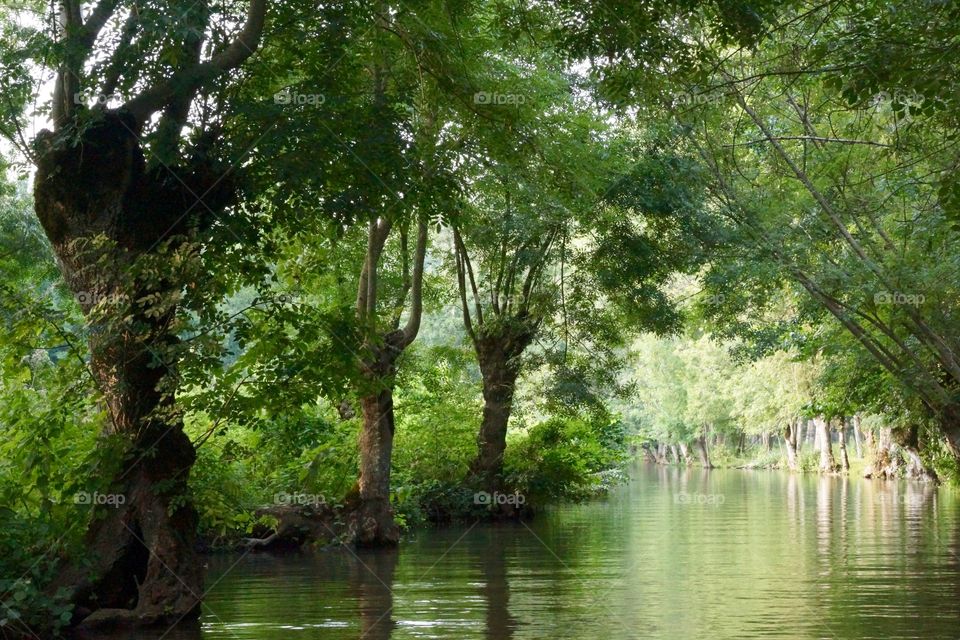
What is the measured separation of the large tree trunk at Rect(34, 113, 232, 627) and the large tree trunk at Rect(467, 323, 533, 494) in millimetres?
14594

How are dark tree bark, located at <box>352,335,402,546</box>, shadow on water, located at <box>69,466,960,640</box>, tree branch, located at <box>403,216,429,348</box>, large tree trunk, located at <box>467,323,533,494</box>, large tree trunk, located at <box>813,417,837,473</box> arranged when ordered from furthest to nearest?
1. large tree trunk, located at <box>813,417,837,473</box>
2. large tree trunk, located at <box>467,323,533,494</box>
3. dark tree bark, located at <box>352,335,402,546</box>
4. tree branch, located at <box>403,216,429,348</box>
5. shadow on water, located at <box>69,466,960,640</box>

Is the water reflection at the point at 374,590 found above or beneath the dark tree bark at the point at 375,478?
beneath

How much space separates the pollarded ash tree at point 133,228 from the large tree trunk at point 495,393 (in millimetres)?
14496

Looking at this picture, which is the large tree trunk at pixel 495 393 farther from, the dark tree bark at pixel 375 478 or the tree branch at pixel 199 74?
the tree branch at pixel 199 74

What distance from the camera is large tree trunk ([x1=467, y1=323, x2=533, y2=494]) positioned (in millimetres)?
25969

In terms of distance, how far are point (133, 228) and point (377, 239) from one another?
26.6ft

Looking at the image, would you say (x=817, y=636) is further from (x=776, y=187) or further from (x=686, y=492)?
(x=686, y=492)

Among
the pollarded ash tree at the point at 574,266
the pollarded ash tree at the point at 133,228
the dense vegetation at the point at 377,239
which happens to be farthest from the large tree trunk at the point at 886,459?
the pollarded ash tree at the point at 133,228

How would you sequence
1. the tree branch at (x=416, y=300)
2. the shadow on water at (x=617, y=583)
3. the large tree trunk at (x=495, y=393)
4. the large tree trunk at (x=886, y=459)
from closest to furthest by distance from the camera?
the shadow on water at (x=617, y=583) < the tree branch at (x=416, y=300) < the large tree trunk at (x=495, y=393) < the large tree trunk at (x=886, y=459)

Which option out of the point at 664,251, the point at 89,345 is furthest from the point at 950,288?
the point at 89,345

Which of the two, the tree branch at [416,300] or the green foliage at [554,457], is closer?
the tree branch at [416,300]

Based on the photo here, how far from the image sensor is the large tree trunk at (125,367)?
11.1m

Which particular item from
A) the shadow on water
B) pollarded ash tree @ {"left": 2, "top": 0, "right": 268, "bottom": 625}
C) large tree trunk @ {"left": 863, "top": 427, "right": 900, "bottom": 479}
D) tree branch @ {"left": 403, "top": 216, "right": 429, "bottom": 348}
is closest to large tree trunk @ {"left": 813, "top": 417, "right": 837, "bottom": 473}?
large tree trunk @ {"left": 863, "top": 427, "right": 900, "bottom": 479}

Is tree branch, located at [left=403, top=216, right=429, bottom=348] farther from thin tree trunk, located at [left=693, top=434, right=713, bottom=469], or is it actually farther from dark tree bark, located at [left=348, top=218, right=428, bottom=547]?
thin tree trunk, located at [left=693, top=434, right=713, bottom=469]
